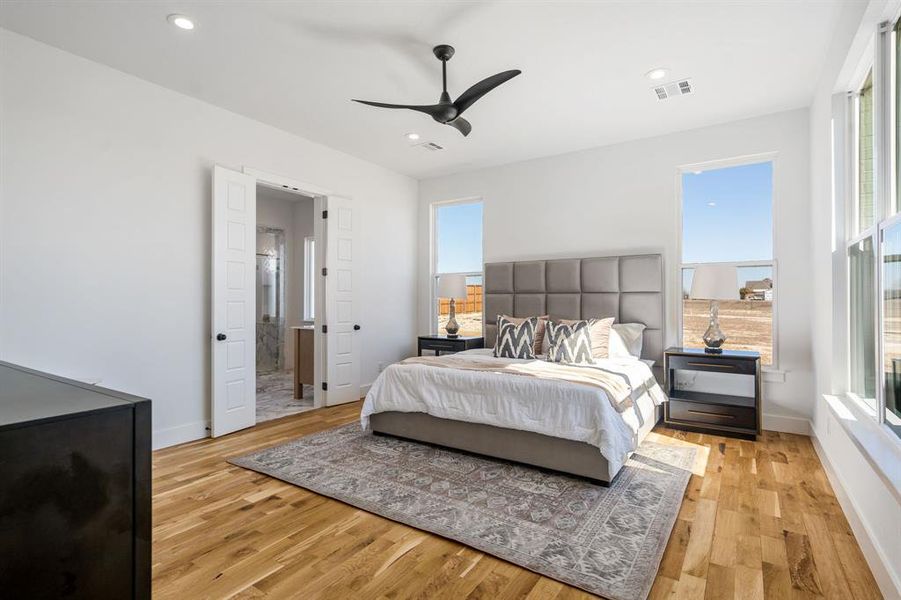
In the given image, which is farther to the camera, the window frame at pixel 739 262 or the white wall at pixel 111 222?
the window frame at pixel 739 262

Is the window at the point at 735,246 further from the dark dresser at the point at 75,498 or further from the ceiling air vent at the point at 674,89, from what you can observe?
the dark dresser at the point at 75,498

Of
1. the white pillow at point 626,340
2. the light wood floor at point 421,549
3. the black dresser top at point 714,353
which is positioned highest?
the white pillow at point 626,340

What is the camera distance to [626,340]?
432 centimetres

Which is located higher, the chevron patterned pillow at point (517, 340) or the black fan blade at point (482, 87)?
the black fan blade at point (482, 87)

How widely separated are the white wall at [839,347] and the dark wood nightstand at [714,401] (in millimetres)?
433

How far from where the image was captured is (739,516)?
7.98ft

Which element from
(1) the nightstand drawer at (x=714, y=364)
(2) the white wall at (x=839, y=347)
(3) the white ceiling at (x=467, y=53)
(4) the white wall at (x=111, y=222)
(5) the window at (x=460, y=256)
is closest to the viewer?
(2) the white wall at (x=839, y=347)

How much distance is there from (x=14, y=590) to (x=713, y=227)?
5.11 m

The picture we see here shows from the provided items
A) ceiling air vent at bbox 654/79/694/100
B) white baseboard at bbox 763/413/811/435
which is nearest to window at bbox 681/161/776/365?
white baseboard at bbox 763/413/811/435

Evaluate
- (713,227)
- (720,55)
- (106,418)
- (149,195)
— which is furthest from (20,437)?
(713,227)

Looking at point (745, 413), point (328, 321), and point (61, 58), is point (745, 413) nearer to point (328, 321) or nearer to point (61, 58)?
point (328, 321)

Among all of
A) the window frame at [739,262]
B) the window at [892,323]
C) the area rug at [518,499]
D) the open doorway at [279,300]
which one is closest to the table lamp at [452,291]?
the open doorway at [279,300]

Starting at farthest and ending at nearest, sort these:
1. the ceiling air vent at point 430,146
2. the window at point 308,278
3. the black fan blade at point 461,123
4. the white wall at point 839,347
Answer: the window at point 308,278 < the ceiling air vent at point 430,146 < the black fan blade at point 461,123 < the white wall at point 839,347

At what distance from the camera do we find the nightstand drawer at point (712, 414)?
3.81 m
